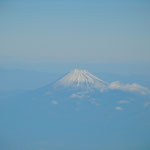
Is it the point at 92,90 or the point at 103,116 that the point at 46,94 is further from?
the point at 103,116

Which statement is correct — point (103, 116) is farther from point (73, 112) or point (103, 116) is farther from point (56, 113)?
point (56, 113)

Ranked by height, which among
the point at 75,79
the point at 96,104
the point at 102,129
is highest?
the point at 75,79

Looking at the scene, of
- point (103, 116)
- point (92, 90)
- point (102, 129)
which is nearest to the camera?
point (102, 129)

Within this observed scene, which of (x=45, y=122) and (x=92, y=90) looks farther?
(x=92, y=90)

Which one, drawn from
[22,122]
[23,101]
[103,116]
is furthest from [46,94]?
[103,116]

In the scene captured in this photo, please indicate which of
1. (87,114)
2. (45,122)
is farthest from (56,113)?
(87,114)

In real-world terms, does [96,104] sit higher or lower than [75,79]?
lower

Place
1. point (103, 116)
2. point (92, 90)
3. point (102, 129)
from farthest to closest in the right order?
point (92, 90) → point (103, 116) → point (102, 129)
